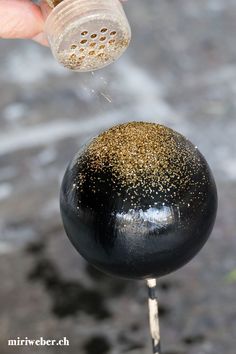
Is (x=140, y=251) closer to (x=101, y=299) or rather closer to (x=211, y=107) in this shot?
(x=101, y=299)

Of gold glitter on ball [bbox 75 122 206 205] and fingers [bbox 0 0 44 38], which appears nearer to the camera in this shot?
gold glitter on ball [bbox 75 122 206 205]

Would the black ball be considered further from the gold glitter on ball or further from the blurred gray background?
the blurred gray background

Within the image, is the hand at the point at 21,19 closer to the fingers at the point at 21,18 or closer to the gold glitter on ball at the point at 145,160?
the fingers at the point at 21,18

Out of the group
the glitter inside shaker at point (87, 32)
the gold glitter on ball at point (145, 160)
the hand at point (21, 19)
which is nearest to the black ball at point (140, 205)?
the gold glitter on ball at point (145, 160)

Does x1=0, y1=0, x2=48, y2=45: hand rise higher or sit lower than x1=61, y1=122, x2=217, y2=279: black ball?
higher

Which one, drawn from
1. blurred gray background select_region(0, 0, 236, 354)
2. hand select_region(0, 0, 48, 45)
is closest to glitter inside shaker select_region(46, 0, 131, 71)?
blurred gray background select_region(0, 0, 236, 354)
